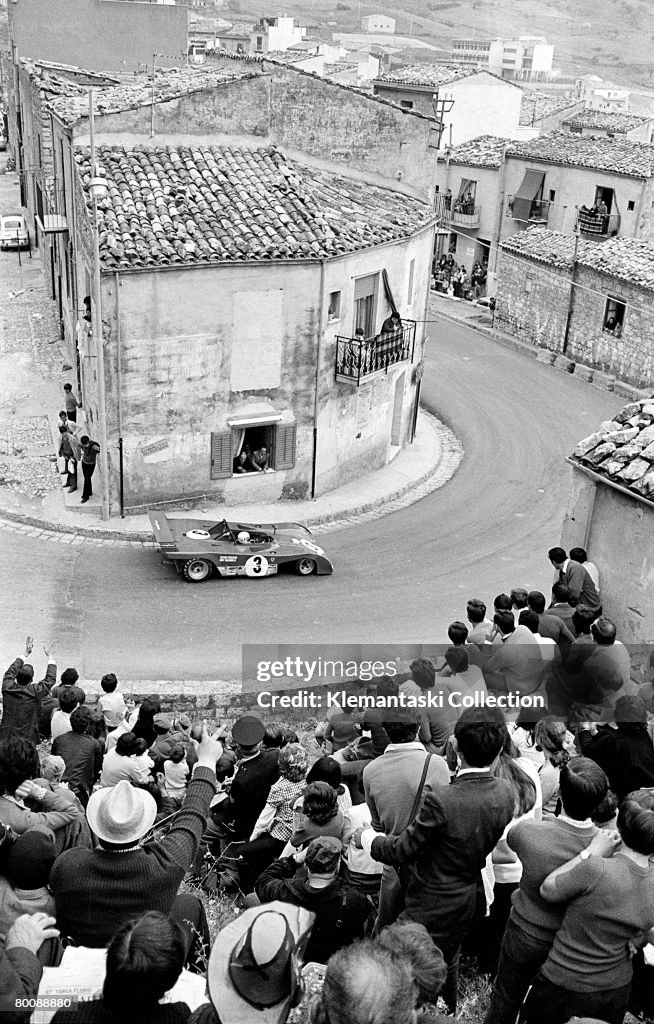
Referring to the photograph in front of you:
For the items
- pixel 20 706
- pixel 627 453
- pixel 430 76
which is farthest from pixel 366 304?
pixel 430 76

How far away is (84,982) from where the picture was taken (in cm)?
555

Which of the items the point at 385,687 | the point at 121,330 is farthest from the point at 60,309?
the point at 385,687

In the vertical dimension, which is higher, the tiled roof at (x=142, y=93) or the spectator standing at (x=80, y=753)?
the tiled roof at (x=142, y=93)

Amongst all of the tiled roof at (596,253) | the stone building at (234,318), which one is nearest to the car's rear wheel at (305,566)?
the stone building at (234,318)

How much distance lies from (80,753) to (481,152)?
1880 inches

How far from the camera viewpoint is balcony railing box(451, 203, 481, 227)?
51750mm

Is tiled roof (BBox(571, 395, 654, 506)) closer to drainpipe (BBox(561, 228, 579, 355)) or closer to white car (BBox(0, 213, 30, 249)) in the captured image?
drainpipe (BBox(561, 228, 579, 355))

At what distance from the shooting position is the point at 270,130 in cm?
2620

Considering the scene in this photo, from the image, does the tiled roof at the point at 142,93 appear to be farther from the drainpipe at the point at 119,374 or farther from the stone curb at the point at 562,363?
the stone curb at the point at 562,363

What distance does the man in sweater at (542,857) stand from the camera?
6.44 m

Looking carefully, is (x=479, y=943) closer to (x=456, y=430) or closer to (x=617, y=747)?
(x=617, y=747)

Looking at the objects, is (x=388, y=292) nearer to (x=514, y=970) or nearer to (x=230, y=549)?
(x=230, y=549)

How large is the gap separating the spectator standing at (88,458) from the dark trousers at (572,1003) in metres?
17.5

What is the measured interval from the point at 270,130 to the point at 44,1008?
24.0 metres
